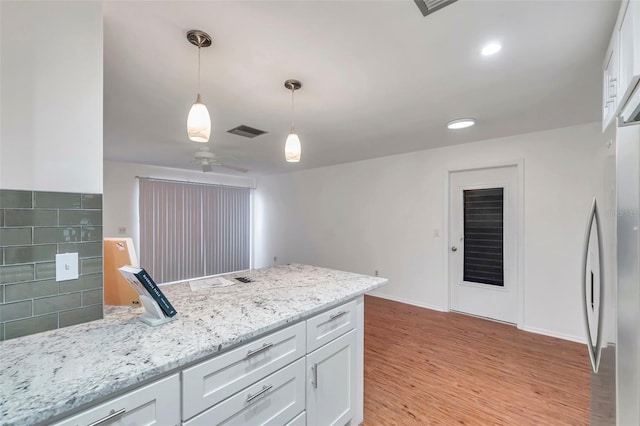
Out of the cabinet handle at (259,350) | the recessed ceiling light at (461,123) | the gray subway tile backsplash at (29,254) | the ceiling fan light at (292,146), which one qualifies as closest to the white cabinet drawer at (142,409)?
the cabinet handle at (259,350)

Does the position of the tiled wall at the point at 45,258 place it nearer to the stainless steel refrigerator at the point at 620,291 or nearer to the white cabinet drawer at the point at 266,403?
the white cabinet drawer at the point at 266,403

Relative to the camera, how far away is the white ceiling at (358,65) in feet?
4.27

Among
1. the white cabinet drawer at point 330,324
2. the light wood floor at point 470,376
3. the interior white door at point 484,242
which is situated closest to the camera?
the white cabinet drawer at point 330,324

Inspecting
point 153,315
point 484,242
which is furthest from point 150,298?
point 484,242

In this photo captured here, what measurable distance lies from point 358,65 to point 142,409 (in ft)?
6.53

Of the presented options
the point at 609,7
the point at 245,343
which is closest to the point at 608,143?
the point at 609,7

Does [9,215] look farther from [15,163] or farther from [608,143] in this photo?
[608,143]

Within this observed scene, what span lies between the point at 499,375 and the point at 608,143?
205 cm

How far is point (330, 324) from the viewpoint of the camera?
5.05ft

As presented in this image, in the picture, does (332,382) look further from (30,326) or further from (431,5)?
(431,5)

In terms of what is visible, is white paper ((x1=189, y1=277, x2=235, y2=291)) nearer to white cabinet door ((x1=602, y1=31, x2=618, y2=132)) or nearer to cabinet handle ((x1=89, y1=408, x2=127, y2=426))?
cabinet handle ((x1=89, y1=408, x2=127, y2=426))

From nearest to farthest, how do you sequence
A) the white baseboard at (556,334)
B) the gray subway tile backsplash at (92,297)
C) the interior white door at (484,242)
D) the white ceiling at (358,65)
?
the gray subway tile backsplash at (92,297) < the white ceiling at (358,65) < the white baseboard at (556,334) < the interior white door at (484,242)

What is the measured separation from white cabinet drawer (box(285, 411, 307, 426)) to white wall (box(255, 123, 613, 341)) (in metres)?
2.40

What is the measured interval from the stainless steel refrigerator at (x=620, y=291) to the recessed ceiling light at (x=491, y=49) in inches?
29.2
